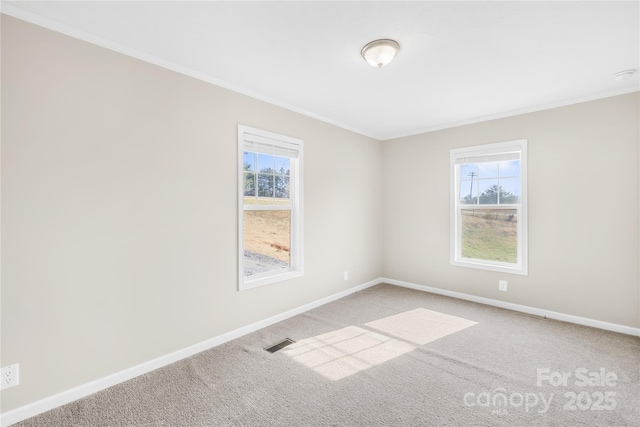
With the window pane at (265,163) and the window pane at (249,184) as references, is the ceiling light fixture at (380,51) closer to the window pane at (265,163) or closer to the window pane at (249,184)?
the window pane at (265,163)

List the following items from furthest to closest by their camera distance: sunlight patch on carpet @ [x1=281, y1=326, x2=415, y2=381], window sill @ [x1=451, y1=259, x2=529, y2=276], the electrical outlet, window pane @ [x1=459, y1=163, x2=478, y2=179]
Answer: window pane @ [x1=459, y1=163, x2=478, y2=179] → window sill @ [x1=451, y1=259, x2=529, y2=276] → sunlight patch on carpet @ [x1=281, y1=326, x2=415, y2=381] → the electrical outlet

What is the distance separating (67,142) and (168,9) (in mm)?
1111

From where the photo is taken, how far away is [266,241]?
3.38 m

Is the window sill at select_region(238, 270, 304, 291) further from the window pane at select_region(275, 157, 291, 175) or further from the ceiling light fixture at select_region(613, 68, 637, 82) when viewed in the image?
the ceiling light fixture at select_region(613, 68, 637, 82)

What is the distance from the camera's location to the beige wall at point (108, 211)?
1.82 metres

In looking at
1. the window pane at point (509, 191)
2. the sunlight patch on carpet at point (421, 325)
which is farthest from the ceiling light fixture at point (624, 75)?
the sunlight patch on carpet at point (421, 325)

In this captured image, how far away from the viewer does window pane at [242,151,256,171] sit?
3117mm

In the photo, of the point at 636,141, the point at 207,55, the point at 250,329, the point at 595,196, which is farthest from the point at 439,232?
the point at 207,55

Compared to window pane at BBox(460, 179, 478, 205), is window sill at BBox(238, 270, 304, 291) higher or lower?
lower

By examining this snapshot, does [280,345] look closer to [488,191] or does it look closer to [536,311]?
[536,311]

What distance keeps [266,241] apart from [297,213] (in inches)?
20.6

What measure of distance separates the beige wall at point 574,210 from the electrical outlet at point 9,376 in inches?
177

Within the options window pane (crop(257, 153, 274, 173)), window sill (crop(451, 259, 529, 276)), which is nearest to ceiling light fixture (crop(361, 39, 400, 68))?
window pane (crop(257, 153, 274, 173))

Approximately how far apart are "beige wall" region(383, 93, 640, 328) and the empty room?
0.07ft
